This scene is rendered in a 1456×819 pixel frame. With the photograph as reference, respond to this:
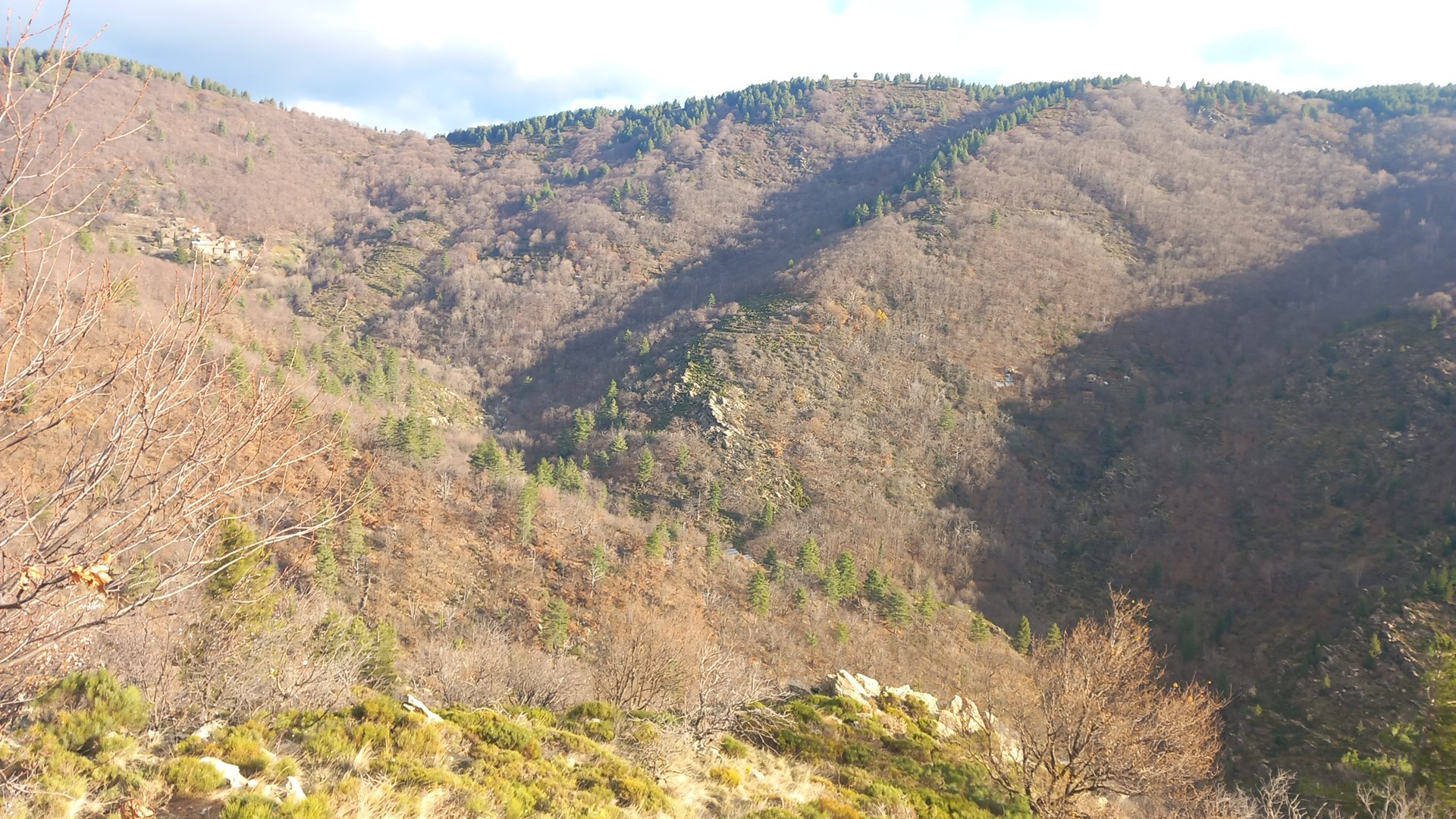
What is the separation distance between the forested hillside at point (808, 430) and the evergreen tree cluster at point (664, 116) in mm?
35600

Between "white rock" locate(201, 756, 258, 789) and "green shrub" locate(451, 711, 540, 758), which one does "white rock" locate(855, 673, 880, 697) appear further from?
"white rock" locate(201, 756, 258, 789)

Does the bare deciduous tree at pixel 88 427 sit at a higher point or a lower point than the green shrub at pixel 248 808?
higher

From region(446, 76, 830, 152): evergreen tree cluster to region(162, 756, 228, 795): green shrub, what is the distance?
15557 cm

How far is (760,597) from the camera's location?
1545 inches

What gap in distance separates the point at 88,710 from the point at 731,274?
91.2 meters

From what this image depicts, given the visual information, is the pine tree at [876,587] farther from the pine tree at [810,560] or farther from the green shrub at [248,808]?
the green shrub at [248,808]

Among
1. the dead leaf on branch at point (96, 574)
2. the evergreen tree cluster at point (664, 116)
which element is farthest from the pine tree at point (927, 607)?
the evergreen tree cluster at point (664, 116)

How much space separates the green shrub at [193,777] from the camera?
7082 mm

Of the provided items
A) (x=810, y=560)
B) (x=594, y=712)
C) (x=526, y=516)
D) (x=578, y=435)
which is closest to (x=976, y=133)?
(x=578, y=435)

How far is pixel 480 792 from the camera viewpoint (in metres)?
8.35

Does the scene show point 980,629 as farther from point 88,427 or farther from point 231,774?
point 88,427

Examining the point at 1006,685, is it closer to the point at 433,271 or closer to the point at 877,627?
the point at 877,627

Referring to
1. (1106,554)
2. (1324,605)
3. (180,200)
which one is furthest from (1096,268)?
(180,200)

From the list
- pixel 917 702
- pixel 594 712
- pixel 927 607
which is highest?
pixel 594 712
